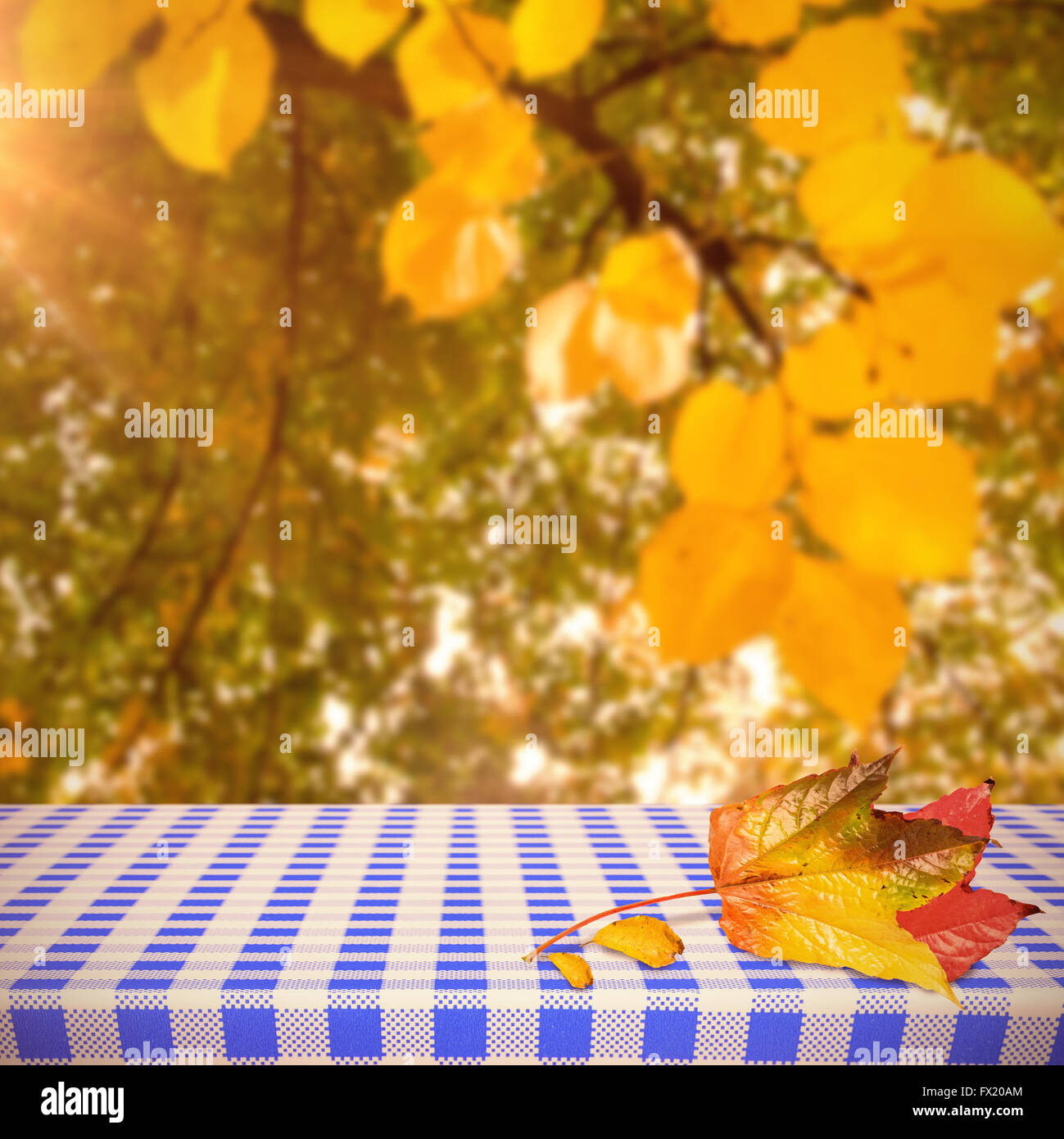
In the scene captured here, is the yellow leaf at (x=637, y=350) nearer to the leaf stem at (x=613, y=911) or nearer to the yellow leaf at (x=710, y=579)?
the yellow leaf at (x=710, y=579)

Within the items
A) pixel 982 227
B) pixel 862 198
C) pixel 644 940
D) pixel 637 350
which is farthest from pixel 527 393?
pixel 644 940

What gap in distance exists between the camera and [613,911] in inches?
36.1

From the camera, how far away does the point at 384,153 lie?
1381 millimetres

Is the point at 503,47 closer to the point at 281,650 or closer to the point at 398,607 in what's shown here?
the point at 398,607

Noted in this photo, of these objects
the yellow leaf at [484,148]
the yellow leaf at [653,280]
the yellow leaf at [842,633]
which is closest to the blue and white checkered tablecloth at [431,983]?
the yellow leaf at [842,633]

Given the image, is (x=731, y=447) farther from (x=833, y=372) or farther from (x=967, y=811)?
(x=967, y=811)

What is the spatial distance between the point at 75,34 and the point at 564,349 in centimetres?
90

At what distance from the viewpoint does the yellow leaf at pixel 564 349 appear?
140 centimetres

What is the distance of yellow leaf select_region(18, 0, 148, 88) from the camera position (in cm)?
135

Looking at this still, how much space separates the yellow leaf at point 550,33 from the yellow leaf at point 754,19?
0.18 m

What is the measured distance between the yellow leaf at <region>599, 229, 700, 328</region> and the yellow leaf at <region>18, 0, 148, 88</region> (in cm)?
82

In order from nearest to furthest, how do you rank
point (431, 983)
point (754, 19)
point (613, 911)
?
point (431, 983), point (613, 911), point (754, 19)

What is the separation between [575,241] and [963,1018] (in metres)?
1.15
